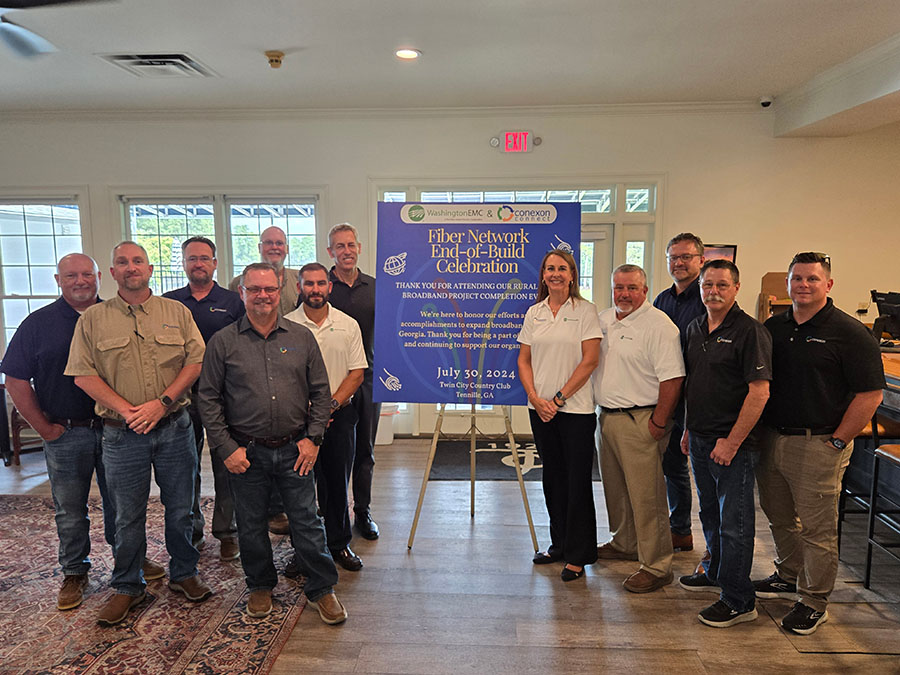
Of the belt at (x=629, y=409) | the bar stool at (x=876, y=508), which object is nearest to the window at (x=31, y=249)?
the belt at (x=629, y=409)

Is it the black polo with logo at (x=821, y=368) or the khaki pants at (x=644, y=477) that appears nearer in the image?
the black polo with logo at (x=821, y=368)

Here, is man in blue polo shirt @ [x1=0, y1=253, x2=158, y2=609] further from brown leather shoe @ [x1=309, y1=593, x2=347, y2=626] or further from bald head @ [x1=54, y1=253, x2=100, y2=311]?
brown leather shoe @ [x1=309, y1=593, x2=347, y2=626]

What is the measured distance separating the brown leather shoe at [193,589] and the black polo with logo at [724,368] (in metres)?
2.39

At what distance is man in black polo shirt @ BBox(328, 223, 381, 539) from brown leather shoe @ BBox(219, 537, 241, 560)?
689mm

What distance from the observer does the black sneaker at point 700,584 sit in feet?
9.18

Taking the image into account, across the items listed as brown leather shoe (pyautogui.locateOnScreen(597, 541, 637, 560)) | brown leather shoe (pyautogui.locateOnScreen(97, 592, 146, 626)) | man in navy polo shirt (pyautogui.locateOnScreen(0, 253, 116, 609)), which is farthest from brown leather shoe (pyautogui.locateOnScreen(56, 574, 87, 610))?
brown leather shoe (pyautogui.locateOnScreen(597, 541, 637, 560))

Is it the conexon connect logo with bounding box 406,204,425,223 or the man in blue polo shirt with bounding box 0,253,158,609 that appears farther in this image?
the conexon connect logo with bounding box 406,204,425,223

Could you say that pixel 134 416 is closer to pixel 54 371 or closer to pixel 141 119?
pixel 54 371

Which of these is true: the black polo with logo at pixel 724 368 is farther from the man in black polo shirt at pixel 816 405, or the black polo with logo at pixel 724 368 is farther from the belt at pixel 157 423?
the belt at pixel 157 423

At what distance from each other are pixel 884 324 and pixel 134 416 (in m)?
4.94

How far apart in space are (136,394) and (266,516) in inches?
30.5

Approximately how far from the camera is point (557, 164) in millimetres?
5230

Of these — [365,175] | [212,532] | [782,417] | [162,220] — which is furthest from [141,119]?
[782,417]

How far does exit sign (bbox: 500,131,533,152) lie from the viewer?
5180 millimetres
